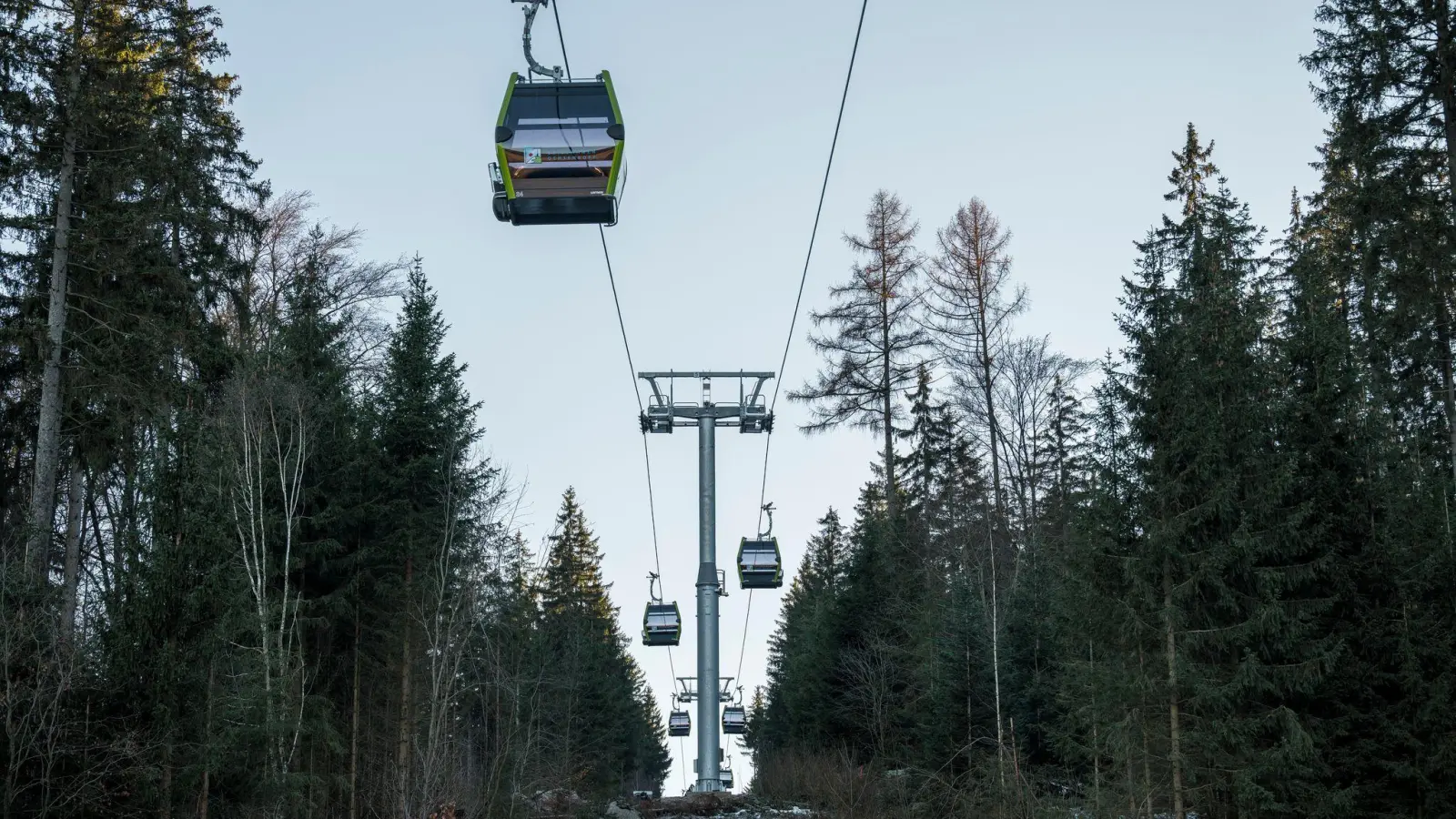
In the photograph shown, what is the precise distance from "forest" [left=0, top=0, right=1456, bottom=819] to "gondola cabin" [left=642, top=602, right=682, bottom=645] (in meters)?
4.49

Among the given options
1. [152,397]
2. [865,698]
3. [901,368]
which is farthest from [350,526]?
[901,368]

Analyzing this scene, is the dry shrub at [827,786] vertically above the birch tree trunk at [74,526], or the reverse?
the birch tree trunk at [74,526]

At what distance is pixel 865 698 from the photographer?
4069cm

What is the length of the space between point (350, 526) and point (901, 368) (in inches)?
763

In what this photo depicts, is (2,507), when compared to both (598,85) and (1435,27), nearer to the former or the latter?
(598,85)

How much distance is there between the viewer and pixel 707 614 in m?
34.1

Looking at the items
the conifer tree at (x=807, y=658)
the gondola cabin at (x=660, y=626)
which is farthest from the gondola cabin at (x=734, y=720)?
the gondola cabin at (x=660, y=626)

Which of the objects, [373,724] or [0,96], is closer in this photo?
[0,96]

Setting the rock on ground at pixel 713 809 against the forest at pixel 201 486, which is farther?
the rock on ground at pixel 713 809

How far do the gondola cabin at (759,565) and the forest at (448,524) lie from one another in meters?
4.68

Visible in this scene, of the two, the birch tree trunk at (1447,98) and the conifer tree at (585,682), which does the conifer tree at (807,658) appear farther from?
the birch tree trunk at (1447,98)

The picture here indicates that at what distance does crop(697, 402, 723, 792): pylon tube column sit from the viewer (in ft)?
108

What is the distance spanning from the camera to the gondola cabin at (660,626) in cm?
3775

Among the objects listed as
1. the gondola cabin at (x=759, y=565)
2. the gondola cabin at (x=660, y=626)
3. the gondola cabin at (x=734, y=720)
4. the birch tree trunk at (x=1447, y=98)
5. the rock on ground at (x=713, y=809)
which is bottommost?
the rock on ground at (x=713, y=809)
